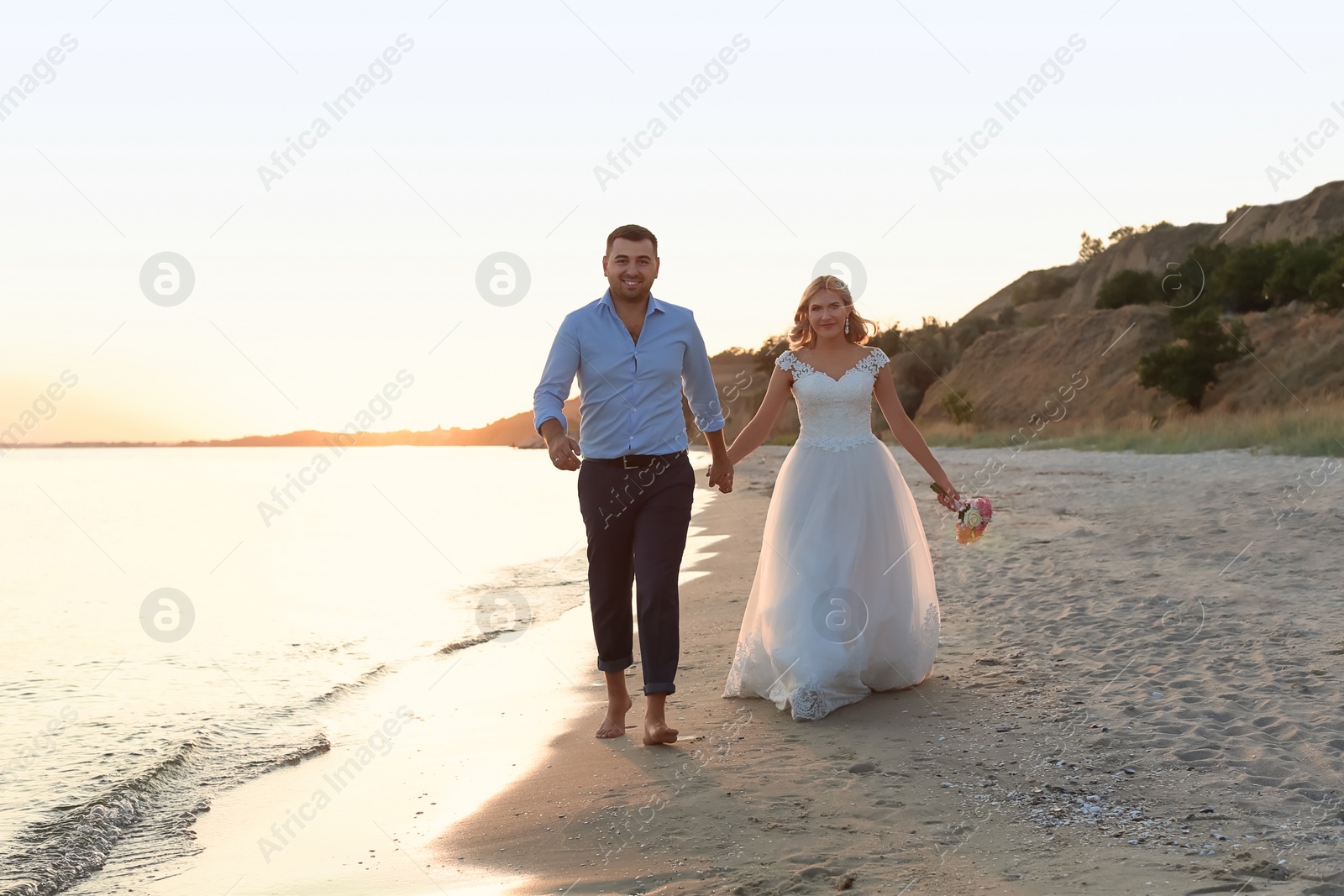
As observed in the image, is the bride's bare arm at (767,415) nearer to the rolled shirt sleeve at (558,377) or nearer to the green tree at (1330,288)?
the rolled shirt sleeve at (558,377)

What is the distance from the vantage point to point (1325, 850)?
2.88 metres

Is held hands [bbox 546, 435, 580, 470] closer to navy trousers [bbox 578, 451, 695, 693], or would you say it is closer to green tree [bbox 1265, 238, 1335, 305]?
navy trousers [bbox 578, 451, 695, 693]

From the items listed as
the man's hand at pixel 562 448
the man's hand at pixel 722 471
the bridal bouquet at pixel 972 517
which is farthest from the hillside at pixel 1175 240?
the man's hand at pixel 562 448

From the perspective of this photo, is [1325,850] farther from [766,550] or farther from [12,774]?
[12,774]

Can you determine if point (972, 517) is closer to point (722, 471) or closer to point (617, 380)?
point (722, 471)

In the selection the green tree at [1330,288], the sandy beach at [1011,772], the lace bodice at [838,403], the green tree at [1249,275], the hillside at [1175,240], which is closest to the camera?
the sandy beach at [1011,772]

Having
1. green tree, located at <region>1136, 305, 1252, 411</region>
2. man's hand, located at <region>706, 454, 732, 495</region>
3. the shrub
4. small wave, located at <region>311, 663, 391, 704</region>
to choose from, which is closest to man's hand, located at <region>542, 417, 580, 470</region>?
man's hand, located at <region>706, 454, 732, 495</region>

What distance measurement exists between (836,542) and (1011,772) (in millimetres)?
1437

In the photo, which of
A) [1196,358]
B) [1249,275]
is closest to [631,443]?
[1196,358]

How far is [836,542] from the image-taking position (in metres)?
4.94

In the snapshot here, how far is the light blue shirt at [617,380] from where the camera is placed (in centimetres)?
443

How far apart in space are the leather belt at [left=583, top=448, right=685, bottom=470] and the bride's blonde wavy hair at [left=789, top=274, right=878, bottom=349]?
3.81 ft

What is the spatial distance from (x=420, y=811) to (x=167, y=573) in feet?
40.8

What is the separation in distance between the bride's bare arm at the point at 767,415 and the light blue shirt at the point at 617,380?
69 centimetres
